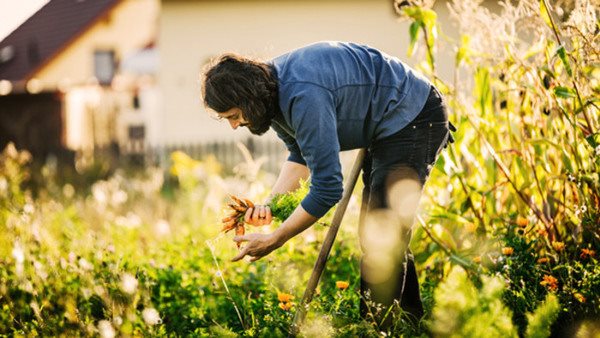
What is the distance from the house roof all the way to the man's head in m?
22.7

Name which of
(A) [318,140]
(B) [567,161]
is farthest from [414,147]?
(B) [567,161]

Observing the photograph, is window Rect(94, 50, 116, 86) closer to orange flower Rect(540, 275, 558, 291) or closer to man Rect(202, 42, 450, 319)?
man Rect(202, 42, 450, 319)

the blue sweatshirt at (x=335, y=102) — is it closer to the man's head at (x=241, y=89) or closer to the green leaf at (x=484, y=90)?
the man's head at (x=241, y=89)

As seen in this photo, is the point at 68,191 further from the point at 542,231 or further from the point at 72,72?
the point at 72,72

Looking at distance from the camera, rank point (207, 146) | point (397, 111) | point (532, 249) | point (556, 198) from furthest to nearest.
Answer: point (207, 146) → point (556, 198) → point (532, 249) → point (397, 111)

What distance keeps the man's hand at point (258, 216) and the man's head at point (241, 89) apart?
31cm

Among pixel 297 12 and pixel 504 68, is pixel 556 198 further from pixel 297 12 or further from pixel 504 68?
pixel 297 12

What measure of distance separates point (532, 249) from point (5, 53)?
2557cm

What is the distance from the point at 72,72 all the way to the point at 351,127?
2411 cm

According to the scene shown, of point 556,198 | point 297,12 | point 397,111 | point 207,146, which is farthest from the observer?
point 297,12

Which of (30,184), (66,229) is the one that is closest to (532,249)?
(66,229)

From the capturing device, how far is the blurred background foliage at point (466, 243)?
269 cm

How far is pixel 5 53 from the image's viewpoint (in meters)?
25.4

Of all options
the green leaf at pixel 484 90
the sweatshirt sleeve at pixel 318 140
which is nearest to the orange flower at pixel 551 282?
the sweatshirt sleeve at pixel 318 140
